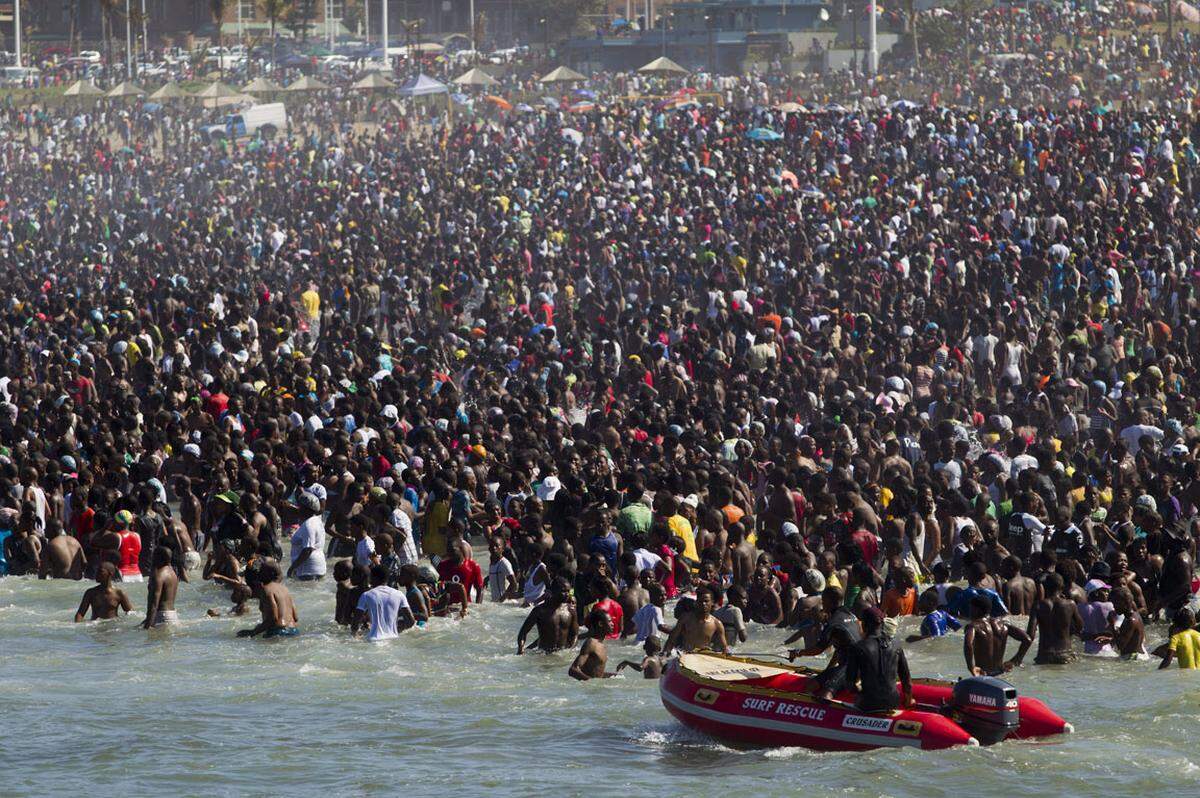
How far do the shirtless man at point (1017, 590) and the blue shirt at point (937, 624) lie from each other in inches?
16.8

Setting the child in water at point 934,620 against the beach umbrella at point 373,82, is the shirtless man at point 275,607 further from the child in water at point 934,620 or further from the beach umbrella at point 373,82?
the beach umbrella at point 373,82

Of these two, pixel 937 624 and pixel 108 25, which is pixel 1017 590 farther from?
pixel 108 25

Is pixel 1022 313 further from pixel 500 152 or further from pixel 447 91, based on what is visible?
pixel 447 91

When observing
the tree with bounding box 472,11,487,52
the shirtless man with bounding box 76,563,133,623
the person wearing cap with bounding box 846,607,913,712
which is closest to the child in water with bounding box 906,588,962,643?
the person wearing cap with bounding box 846,607,913,712

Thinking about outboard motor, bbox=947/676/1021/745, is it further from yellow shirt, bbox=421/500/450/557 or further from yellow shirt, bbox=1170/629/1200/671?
yellow shirt, bbox=421/500/450/557

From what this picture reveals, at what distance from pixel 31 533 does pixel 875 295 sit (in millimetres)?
12931

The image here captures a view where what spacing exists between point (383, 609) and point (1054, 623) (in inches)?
204

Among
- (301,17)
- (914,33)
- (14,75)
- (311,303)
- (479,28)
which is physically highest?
(301,17)

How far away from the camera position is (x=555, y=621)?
16.0 metres

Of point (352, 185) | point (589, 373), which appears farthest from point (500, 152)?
point (589, 373)

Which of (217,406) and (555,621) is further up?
(217,406)

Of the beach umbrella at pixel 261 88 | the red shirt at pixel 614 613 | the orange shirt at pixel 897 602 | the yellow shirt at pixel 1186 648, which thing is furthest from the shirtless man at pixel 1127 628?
the beach umbrella at pixel 261 88

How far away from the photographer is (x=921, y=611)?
16.2 m

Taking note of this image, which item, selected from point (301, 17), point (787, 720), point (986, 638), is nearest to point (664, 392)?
point (986, 638)
